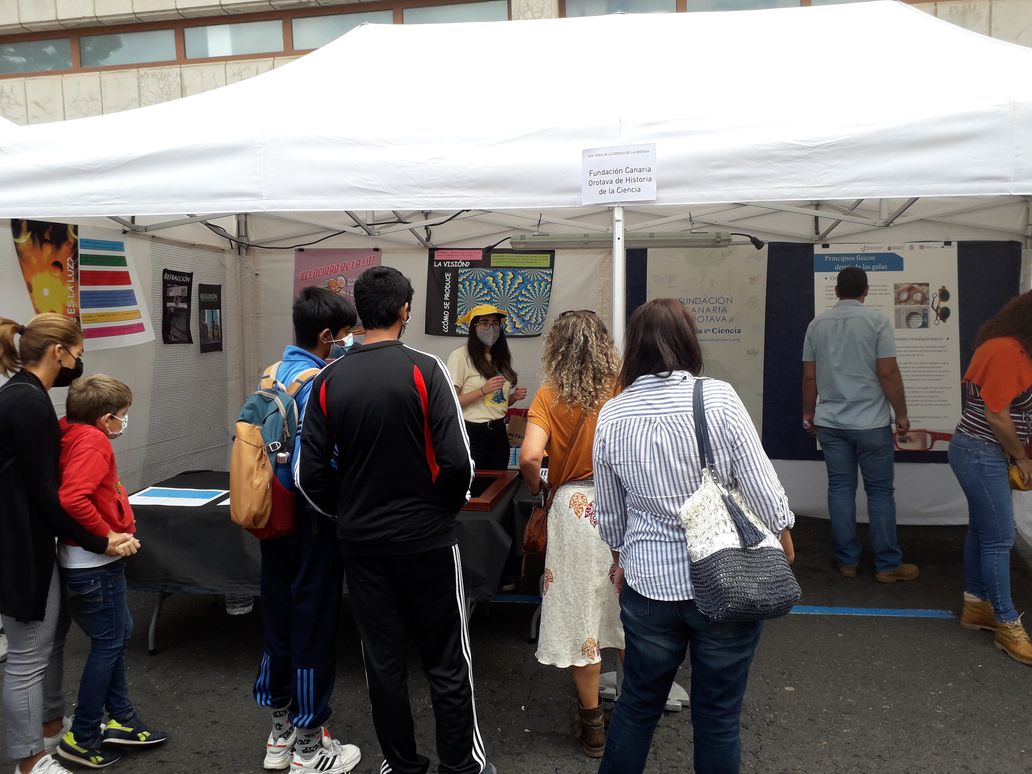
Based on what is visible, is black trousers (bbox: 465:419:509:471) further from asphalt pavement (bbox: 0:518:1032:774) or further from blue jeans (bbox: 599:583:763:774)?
blue jeans (bbox: 599:583:763:774)

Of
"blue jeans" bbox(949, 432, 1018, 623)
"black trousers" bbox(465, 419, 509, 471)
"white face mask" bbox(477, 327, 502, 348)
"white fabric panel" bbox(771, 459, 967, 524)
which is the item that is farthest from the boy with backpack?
"white fabric panel" bbox(771, 459, 967, 524)

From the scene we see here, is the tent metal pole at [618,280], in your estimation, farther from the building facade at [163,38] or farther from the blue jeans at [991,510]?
the building facade at [163,38]

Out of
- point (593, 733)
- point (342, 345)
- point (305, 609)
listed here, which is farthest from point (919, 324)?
point (305, 609)

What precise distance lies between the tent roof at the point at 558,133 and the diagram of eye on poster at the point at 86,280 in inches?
29.4

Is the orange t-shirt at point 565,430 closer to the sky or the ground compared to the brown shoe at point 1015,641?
closer to the sky

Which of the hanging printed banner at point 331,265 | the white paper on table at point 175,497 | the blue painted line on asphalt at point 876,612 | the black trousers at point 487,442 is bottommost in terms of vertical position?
the blue painted line on asphalt at point 876,612

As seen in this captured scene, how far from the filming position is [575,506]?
2.54m

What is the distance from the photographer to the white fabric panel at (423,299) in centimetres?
541

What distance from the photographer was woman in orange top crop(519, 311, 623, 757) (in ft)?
8.07

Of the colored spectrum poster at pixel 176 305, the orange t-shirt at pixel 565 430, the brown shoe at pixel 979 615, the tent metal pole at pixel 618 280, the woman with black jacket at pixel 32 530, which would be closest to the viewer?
the woman with black jacket at pixel 32 530

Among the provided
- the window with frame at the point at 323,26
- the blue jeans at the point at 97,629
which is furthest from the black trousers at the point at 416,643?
the window with frame at the point at 323,26

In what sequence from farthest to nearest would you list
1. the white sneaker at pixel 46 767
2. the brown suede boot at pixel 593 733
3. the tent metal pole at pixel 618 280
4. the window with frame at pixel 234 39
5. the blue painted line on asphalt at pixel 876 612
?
the window with frame at pixel 234 39
the blue painted line on asphalt at pixel 876 612
the tent metal pole at pixel 618 280
the brown suede boot at pixel 593 733
the white sneaker at pixel 46 767

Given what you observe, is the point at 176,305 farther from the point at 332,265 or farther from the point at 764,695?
the point at 764,695

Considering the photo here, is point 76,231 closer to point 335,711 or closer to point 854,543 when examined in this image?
point 335,711
